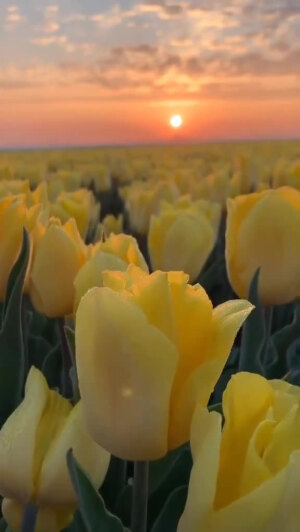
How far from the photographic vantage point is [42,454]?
603 mm

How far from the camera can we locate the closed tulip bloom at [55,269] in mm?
1008

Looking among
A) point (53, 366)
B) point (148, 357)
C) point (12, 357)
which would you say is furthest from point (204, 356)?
point (53, 366)

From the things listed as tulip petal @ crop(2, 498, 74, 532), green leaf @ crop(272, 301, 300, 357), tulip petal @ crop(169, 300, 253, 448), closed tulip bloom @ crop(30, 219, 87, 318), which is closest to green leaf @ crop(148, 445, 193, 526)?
tulip petal @ crop(2, 498, 74, 532)

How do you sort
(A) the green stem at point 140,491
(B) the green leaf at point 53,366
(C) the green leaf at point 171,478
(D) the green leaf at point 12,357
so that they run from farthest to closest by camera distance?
(B) the green leaf at point 53,366 → (D) the green leaf at point 12,357 → (C) the green leaf at point 171,478 → (A) the green stem at point 140,491

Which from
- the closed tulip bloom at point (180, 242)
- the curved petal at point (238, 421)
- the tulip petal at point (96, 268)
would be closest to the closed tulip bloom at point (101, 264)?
the tulip petal at point (96, 268)

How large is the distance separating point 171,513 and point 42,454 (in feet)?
0.40

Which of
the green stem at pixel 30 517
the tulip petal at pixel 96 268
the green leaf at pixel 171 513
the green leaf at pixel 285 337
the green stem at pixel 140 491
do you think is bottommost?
the green leaf at pixel 285 337

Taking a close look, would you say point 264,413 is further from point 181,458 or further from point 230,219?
point 230,219

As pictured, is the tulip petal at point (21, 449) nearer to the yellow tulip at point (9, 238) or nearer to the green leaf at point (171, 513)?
the green leaf at point (171, 513)

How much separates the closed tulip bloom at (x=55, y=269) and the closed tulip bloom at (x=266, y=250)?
21 cm

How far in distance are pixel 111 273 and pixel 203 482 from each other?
0.52 feet

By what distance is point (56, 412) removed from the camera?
63 cm

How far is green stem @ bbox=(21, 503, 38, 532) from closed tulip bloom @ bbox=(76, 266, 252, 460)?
0.37ft

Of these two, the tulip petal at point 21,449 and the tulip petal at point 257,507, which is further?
the tulip petal at point 21,449
